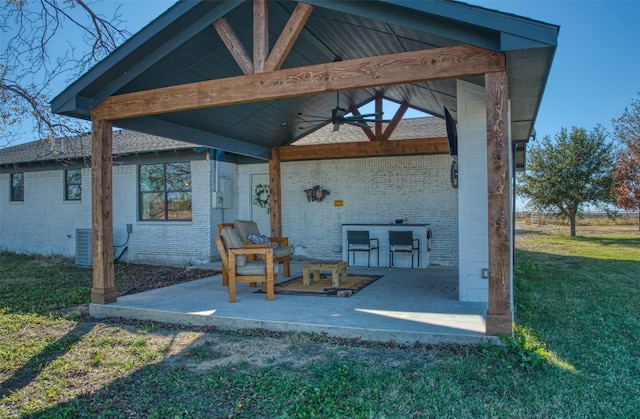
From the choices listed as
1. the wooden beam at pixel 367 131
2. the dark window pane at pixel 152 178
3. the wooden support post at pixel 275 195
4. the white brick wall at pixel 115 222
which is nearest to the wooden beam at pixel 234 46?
the wooden beam at pixel 367 131

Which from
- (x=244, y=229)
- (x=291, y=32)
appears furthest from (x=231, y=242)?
(x=291, y=32)

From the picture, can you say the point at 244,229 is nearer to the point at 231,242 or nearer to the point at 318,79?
the point at 231,242

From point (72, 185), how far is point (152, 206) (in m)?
2.94

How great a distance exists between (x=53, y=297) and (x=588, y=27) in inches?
553

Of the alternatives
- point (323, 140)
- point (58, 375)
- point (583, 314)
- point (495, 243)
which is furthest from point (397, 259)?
point (58, 375)

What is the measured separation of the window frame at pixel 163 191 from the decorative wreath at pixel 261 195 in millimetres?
1640

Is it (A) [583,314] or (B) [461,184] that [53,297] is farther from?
(A) [583,314]

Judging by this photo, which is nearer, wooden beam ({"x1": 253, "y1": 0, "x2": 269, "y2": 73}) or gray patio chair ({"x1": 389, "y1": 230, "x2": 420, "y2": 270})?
wooden beam ({"x1": 253, "y1": 0, "x2": 269, "y2": 73})

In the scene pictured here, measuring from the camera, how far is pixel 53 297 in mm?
6824

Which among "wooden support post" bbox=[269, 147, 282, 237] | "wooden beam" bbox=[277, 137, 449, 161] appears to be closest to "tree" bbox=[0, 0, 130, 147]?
"wooden support post" bbox=[269, 147, 282, 237]

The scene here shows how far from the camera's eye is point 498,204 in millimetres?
3918

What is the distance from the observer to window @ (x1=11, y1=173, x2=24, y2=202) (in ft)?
43.9

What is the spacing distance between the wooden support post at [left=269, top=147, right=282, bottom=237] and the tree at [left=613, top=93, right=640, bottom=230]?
14.8 m

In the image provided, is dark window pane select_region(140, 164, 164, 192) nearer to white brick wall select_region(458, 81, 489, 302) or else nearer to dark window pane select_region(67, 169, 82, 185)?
dark window pane select_region(67, 169, 82, 185)
